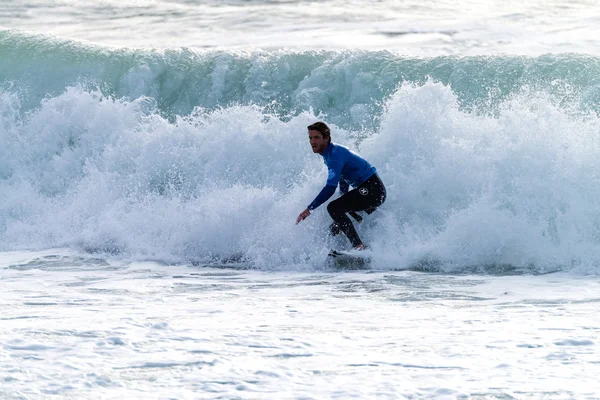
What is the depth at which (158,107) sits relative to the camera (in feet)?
47.1

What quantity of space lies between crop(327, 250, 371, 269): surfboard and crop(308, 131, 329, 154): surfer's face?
1.14 metres

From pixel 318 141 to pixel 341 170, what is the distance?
40cm

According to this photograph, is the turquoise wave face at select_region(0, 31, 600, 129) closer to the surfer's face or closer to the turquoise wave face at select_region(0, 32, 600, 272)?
the turquoise wave face at select_region(0, 32, 600, 272)

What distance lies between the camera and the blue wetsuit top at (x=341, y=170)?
9.36m

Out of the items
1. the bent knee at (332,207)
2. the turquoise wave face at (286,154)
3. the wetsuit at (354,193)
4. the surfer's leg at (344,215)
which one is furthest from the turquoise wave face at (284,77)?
the bent knee at (332,207)

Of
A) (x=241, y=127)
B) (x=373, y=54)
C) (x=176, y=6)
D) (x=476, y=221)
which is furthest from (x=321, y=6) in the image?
(x=476, y=221)

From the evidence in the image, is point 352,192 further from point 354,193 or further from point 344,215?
point 344,215

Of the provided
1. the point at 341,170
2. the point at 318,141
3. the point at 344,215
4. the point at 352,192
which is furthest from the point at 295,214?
the point at 318,141

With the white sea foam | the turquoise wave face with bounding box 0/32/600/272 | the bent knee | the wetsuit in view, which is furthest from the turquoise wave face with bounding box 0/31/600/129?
the bent knee

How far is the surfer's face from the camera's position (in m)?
9.30

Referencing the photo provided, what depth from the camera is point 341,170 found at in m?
9.46

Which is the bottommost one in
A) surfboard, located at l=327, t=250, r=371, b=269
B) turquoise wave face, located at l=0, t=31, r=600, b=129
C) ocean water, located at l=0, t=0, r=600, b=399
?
surfboard, located at l=327, t=250, r=371, b=269

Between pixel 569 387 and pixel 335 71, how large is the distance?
9.36 m

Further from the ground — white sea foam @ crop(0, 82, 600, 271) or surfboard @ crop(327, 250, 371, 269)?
white sea foam @ crop(0, 82, 600, 271)
